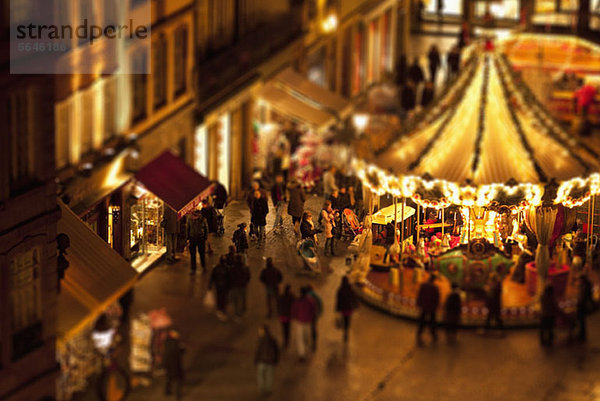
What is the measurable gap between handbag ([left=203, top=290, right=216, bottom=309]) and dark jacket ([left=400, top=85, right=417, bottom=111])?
106 feet

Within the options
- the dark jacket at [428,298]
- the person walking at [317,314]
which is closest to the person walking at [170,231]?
the person walking at [317,314]

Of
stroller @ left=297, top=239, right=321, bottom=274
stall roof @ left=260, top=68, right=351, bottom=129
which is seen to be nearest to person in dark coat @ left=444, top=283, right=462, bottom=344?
stroller @ left=297, top=239, right=321, bottom=274

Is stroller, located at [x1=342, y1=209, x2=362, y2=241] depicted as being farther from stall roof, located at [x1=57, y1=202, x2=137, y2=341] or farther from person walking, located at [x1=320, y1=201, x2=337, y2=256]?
stall roof, located at [x1=57, y1=202, x2=137, y2=341]

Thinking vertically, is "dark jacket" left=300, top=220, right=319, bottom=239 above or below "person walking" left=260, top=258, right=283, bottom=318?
above

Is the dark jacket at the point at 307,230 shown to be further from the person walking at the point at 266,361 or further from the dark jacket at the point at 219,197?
the person walking at the point at 266,361

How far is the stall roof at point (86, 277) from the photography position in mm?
35000

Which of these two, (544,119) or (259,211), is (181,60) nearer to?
(544,119)

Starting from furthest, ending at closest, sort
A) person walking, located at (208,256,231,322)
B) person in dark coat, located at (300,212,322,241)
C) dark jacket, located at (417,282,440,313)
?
person in dark coat, located at (300,212,322,241), dark jacket, located at (417,282,440,313), person walking, located at (208,256,231,322)

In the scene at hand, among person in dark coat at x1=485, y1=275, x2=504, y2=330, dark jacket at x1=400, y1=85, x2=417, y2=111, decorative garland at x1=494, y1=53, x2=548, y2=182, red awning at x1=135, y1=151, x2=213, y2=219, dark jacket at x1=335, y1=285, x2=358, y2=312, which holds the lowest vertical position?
dark jacket at x1=400, y1=85, x2=417, y2=111

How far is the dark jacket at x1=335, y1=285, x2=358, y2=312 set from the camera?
35.0 metres

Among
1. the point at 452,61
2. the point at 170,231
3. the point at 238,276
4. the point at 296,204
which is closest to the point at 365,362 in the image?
the point at 238,276

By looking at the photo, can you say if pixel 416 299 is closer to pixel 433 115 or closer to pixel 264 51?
pixel 433 115

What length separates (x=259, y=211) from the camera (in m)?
39.2

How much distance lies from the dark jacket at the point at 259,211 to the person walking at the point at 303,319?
453cm
